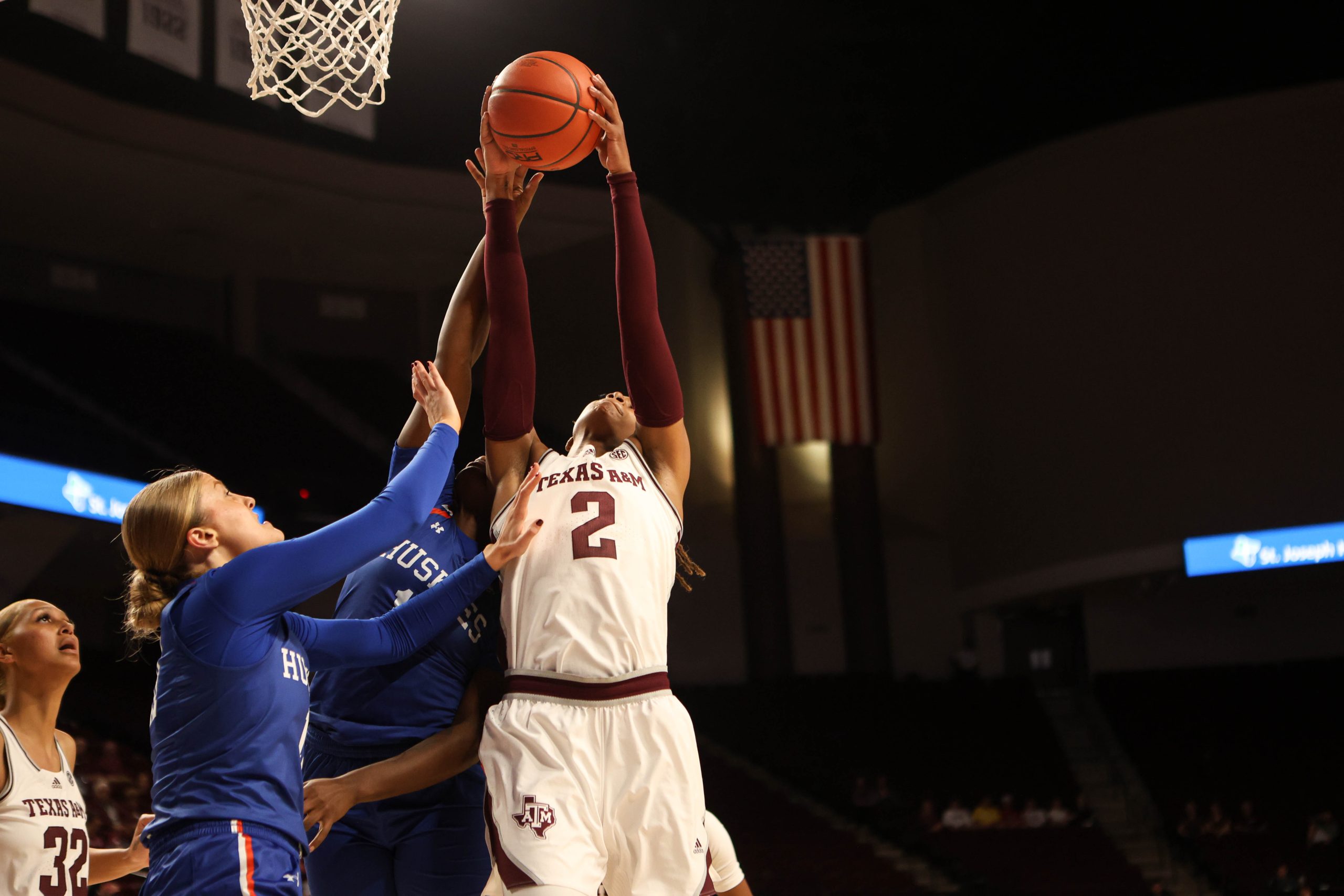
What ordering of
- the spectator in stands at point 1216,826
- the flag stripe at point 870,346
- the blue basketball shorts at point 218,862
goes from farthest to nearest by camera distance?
the flag stripe at point 870,346, the spectator in stands at point 1216,826, the blue basketball shorts at point 218,862

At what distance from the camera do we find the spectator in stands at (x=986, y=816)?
13.1 meters

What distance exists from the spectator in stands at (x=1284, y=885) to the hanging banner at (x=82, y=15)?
12.3 m

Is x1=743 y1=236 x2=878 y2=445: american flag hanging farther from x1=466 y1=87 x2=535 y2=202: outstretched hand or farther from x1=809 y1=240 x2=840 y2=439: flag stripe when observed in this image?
x1=466 y1=87 x2=535 y2=202: outstretched hand

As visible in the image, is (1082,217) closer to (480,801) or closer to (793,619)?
(793,619)

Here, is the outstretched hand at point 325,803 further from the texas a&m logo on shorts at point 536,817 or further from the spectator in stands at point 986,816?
the spectator in stands at point 986,816

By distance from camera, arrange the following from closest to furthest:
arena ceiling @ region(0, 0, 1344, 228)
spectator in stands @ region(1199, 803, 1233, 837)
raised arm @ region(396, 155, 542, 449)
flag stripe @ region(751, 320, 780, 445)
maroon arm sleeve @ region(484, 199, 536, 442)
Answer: maroon arm sleeve @ region(484, 199, 536, 442)
raised arm @ region(396, 155, 542, 449)
spectator in stands @ region(1199, 803, 1233, 837)
arena ceiling @ region(0, 0, 1344, 228)
flag stripe @ region(751, 320, 780, 445)

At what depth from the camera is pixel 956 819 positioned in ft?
42.9

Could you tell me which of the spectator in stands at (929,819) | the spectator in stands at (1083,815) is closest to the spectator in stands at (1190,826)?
the spectator in stands at (1083,815)

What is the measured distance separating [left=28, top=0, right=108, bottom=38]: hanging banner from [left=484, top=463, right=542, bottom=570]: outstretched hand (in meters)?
9.72

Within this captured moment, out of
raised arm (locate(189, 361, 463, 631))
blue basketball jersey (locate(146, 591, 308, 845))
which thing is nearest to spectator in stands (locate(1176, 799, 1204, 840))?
raised arm (locate(189, 361, 463, 631))

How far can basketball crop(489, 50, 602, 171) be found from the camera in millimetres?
3117

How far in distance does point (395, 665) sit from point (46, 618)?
50.8 inches

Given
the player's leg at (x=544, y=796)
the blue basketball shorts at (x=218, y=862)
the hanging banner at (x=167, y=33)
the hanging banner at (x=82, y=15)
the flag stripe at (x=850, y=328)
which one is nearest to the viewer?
the blue basketball shorts at (x=218, y=862)

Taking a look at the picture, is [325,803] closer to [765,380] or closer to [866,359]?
[765,380]
